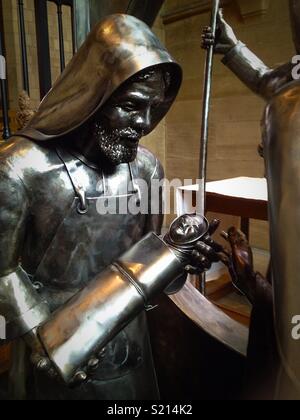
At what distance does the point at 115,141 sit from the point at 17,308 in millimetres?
476

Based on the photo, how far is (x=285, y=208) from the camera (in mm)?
604

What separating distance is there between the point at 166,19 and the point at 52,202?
416cm

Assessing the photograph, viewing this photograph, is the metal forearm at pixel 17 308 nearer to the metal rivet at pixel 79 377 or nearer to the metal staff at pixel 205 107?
the metal rivet at pixel 79 377

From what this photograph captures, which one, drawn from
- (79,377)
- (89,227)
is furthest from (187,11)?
(79,377)

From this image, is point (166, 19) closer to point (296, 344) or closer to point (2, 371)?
point (2, 371)

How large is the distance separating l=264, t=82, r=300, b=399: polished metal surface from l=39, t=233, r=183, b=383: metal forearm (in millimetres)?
290

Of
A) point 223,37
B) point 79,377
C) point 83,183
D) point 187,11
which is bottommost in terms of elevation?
Answer: point 79,377

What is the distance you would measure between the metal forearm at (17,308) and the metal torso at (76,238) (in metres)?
0.08

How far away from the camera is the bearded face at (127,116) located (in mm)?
895

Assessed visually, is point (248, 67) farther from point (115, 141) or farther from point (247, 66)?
point (115, 141)

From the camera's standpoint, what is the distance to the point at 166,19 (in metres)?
4.42

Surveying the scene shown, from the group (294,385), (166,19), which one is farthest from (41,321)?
(166,19)

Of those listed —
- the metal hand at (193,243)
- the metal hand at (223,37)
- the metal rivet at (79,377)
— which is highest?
the metal hand at (223,37)

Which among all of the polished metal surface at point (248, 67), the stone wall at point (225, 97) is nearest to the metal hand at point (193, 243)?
the polished metal surface at point (248, 67)
